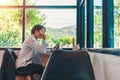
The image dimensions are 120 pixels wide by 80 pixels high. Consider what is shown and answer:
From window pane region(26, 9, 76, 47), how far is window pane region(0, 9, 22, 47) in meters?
0.24

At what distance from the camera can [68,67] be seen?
6.91 feet

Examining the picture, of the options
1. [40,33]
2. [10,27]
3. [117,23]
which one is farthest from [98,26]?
[10,27]

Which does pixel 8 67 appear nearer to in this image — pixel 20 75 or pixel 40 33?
pixel 20 75

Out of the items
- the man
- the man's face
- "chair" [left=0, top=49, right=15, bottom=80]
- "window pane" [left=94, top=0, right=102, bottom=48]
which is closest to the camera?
"window pane" [left=94, top=0, right=102, bottom=48]

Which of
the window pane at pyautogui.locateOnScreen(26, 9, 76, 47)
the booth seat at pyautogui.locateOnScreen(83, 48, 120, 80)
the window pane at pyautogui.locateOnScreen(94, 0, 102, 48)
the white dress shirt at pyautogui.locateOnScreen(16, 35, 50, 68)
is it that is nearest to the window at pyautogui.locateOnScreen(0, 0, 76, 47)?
the window pane at pyautogui.locateOnScreen(26, 9, 76, 47)

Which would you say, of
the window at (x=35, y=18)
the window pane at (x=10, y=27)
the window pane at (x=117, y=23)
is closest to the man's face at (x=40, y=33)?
the window at (x=35, y=18)

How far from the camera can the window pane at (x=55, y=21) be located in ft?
19.5

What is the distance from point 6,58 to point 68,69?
1821 millimetres

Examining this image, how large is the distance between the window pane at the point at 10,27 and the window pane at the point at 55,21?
0.24 metres

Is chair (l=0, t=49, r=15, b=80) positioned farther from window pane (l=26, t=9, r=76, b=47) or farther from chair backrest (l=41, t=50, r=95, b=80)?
window pane (l=26, t=9, r=76, b=47)

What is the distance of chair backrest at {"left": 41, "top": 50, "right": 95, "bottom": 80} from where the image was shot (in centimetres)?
204

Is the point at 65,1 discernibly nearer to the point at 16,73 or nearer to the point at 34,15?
the point at 34,15

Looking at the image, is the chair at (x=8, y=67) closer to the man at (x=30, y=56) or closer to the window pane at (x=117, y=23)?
the man at (x=30, y=56)

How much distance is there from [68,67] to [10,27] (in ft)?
13.3
